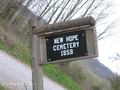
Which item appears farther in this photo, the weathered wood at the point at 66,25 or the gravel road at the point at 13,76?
the gravel road at the point at 13,76

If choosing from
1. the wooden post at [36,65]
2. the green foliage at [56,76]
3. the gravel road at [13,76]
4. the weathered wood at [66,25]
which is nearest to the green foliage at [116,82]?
the green foliage at [56,76]

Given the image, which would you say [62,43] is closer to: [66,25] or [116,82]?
[66,25]

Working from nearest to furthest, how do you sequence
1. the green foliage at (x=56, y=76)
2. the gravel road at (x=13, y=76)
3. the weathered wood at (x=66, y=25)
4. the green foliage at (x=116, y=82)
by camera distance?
the weathered wood at (x=66, y=25)
the gravel road at (x=13, y=76)
the green foliage at (x=56, y=76)
the green foliage at (x=116, y=82)

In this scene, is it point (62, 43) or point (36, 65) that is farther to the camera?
point (36, 65)

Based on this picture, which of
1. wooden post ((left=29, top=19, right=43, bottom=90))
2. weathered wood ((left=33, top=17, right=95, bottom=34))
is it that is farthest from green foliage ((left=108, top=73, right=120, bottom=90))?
weathered wood ((left=33, top=17, right=95, bottom=34))

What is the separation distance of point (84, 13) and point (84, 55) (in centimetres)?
2001

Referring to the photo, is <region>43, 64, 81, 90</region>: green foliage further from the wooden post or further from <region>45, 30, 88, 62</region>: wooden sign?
<region>45, 30, 88, 62</region>: wooden sign

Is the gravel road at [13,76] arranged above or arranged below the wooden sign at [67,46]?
below

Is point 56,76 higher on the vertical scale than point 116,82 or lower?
higher

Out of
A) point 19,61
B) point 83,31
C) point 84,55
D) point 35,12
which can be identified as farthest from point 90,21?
point 35,12

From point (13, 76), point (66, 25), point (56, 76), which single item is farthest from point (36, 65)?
point (56, 76)

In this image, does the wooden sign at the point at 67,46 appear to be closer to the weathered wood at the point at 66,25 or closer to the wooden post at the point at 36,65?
the weathered wood at the point at 66,25

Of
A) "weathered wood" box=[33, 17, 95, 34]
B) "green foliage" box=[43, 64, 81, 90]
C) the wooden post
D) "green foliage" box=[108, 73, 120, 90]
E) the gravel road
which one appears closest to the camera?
"weathered wood" box=[33, 17, 95, 34]

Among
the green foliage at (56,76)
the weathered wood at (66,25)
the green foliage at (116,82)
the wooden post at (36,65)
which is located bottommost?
the green foliage at (116,82)
